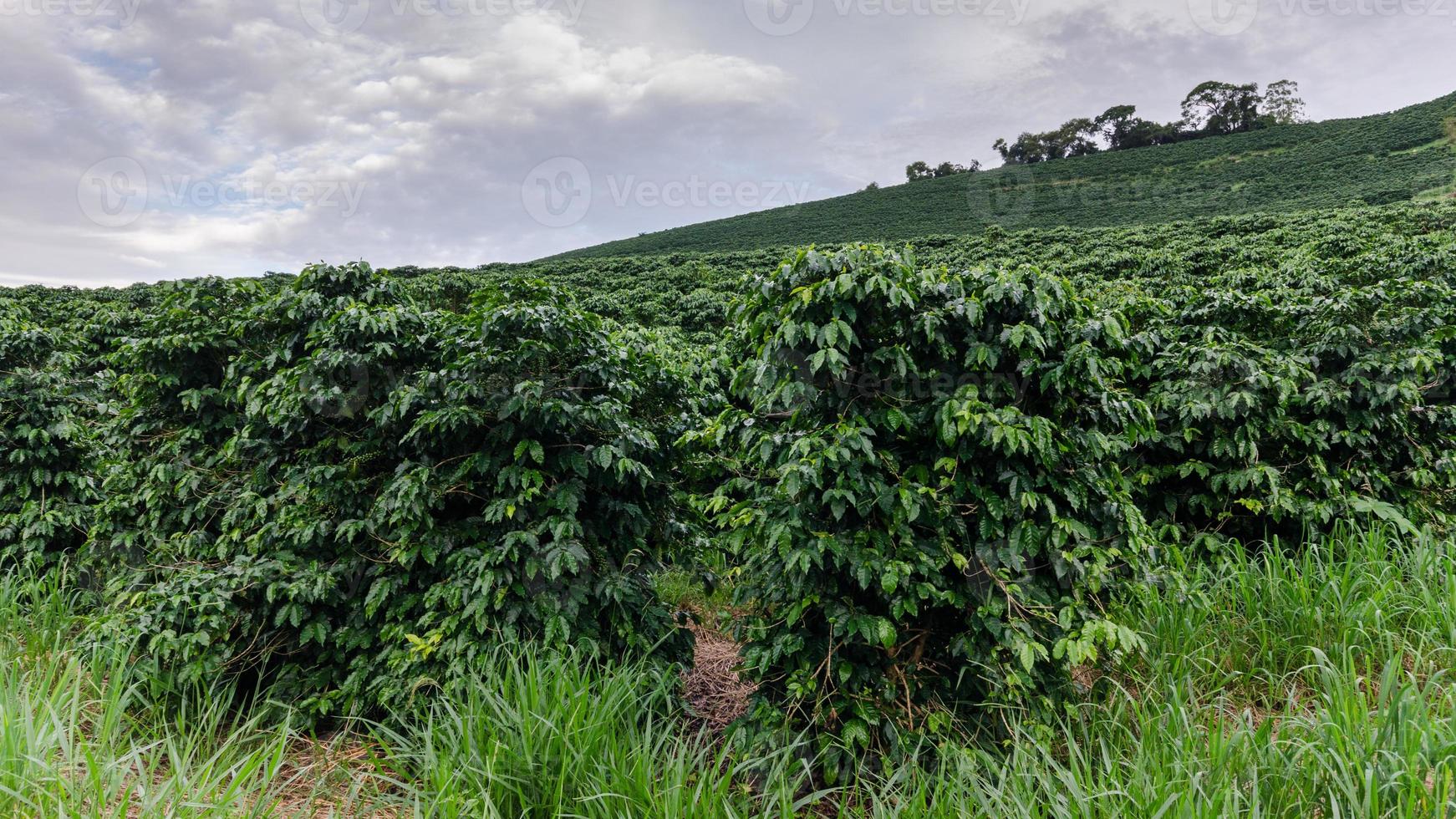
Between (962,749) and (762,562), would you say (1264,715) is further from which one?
(762,562)

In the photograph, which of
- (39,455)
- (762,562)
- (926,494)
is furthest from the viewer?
(39,455)

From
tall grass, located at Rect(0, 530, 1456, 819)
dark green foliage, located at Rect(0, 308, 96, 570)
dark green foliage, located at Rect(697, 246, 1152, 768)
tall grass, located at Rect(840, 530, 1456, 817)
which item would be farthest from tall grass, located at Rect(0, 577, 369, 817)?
tall grass, located at Rect(840, 530, 1456, 817)

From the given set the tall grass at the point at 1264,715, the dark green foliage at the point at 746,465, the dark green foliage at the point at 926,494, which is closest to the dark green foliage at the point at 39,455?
the dark green foliage at the point at 746,465

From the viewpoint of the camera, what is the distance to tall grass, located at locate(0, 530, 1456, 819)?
71.6 inches

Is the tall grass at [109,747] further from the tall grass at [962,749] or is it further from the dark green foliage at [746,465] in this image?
the dark green foliage at [746,465]

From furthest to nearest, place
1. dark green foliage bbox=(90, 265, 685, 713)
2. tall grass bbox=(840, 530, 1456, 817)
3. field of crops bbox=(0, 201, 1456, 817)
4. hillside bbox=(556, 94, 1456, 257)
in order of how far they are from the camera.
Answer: hillside bbox=(556, 94, 1456, 257) < dark green foliage bbox=(90, 265, 685, 713) < field of crops bbox=(0, 201, 1456, 817) < tall grass bbox=(840, 530, 1456, 817)

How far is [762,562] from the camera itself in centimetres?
253

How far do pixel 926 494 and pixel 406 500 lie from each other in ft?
6.91

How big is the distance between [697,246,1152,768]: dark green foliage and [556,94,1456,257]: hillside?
34.0m

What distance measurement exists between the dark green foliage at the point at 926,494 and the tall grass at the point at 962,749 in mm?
291

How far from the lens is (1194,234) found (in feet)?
72.1

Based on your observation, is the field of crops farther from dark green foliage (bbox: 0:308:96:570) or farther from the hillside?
the hillside

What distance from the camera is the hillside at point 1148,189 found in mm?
33000

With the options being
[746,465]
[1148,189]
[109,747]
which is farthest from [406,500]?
[1148,189]
